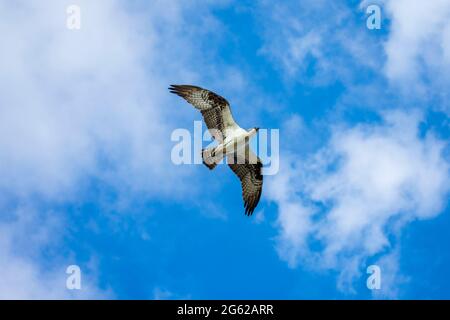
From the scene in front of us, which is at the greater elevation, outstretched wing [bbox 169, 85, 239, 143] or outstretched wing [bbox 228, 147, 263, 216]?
outstretched wing [bbox 169, 85, 239, 143]

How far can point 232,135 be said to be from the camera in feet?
82.6

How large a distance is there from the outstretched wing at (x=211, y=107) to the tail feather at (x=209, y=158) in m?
0.91

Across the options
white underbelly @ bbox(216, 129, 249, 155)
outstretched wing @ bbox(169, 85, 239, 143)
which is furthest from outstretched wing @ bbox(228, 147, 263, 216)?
outstretched wing @ bbox(169, 85, 239, 143)

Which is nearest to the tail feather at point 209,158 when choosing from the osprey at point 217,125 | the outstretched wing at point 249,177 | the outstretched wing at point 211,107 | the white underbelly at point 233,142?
the osprey at point 217,125

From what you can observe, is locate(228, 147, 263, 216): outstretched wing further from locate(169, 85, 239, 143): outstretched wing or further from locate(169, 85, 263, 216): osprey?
locate(169, 85, 239, 143): outstretched wing

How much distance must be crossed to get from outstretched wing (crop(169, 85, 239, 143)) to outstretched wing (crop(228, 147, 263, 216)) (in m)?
1.61

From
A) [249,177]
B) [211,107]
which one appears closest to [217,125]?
[211,107]

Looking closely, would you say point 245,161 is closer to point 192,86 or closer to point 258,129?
point 258,129

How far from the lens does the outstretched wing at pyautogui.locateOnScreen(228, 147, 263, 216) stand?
87.0ft

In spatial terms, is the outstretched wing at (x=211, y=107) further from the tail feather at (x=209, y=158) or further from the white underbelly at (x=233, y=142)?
the tail feather at (x=209, y=158)

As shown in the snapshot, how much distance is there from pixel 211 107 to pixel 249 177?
344 centimetres
